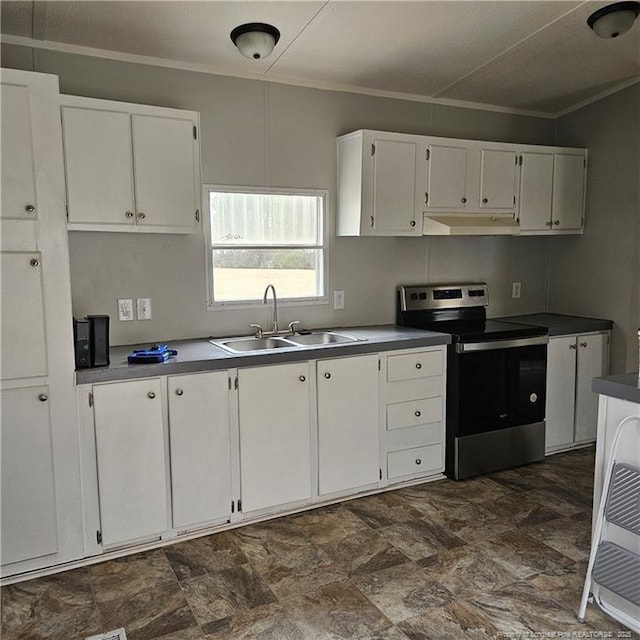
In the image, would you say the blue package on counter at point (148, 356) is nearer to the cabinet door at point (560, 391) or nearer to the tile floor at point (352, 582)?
the tile floor at point (352, 582)

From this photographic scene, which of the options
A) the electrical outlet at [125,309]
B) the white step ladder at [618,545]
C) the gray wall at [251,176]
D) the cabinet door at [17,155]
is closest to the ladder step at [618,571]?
the white step ladder at [618,545]

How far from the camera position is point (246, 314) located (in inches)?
142

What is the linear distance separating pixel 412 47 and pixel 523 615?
9.35ft

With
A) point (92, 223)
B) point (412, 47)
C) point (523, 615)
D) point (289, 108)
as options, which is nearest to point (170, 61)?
point (289, 108)

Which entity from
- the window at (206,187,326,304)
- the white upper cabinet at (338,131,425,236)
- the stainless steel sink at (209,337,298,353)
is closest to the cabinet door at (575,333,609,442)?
the white upper cabinet at (338,131,425,236)

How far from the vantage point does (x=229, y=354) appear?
3000mm

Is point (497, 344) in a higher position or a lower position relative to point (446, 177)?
lower

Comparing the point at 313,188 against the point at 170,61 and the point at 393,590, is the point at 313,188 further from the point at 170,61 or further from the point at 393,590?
the point at 393,590

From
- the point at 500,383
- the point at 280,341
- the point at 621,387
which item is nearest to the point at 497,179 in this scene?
the point at 500,383

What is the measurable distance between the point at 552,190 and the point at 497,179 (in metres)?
0.53

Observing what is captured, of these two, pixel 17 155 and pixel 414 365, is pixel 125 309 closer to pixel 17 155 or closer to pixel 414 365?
pixel 17 155

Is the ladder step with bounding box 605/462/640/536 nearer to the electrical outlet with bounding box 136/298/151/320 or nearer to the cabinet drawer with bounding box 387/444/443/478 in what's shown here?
the cabinet drawer with bounding box 387/444/443/478

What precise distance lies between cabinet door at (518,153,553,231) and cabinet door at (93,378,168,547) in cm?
284

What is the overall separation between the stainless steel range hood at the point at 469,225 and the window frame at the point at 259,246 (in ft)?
2.14
